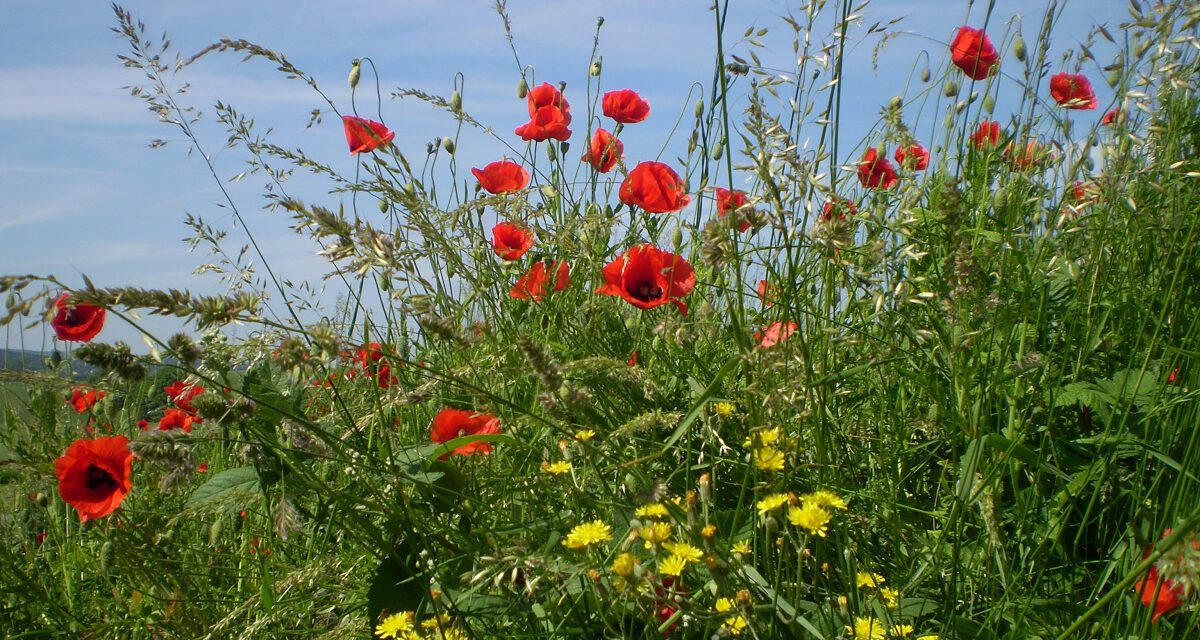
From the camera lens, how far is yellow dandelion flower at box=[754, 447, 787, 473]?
1.06 meters

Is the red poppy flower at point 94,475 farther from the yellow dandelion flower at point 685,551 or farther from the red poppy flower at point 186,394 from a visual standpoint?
the yellow dandelion flower at point 685,551

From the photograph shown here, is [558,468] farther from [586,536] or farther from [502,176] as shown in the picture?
[502,176]

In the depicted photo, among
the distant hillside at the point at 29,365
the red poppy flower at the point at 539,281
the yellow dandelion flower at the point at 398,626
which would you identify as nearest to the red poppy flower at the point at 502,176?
the red poppy flower at the point at 539,281

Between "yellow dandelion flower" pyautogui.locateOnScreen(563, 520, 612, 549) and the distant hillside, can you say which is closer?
"yellow dandelion flower" pyautogui.locateOnScreen(563, 520, 612, 549)

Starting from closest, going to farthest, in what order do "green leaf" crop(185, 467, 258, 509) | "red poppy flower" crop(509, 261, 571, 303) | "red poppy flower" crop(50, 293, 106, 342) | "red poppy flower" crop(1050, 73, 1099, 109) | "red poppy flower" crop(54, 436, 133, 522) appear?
1. "green leaf" crop(185, 467, 258, 509)
2. "red poppy flower" crop(54, 436, 133, 522)
3. "red poppy flower" crop(50, 293, 106, 342)
4. "red poppy flower" crop(509, 261, 571, 303)
5. "red poppy flower" crop(1050, 73, 1099, 109)

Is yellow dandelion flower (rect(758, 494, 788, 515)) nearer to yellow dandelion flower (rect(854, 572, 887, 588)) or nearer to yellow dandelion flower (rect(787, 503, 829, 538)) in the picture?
yellow dandelion flower (rect(787, 503, 829, 538))

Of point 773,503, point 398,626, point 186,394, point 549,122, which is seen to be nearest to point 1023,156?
point 549,122

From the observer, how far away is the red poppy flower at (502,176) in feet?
7.50

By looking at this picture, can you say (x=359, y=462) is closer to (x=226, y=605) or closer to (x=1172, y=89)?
(x=226, y=605)

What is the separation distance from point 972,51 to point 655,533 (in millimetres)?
1660

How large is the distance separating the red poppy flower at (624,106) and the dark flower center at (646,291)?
33.0 inches

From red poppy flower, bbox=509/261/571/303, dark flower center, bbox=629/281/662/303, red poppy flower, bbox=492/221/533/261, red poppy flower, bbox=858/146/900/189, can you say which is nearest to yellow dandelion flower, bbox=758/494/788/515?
dark flower center, bbox=629/281/662/303

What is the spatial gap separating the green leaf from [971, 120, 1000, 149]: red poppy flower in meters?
2.04

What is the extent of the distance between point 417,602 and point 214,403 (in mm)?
423
